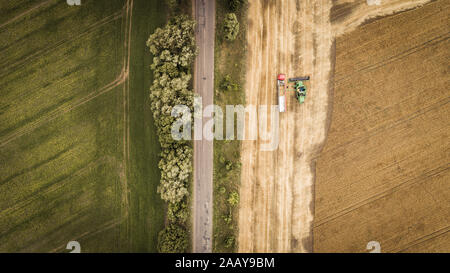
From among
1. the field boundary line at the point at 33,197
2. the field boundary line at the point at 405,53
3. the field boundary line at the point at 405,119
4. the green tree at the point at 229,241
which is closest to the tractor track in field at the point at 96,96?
the field boundary line at the point at 33,197

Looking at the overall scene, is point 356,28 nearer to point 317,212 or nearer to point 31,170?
point 317,212

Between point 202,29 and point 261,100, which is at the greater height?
point 202,29

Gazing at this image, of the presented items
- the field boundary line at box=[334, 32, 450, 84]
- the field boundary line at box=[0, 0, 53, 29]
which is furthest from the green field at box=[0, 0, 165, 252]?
the field boundary line at box=[334, 32, 450, 84]

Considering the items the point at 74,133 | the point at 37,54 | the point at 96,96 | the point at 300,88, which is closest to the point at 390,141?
the point at 300,88

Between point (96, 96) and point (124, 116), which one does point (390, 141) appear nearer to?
point (124, 116)

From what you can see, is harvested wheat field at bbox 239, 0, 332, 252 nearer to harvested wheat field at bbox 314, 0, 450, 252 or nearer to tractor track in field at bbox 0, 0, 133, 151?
harvested wheat field at bbox 314, 0, 450, 252

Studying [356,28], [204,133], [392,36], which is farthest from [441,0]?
[204,133]

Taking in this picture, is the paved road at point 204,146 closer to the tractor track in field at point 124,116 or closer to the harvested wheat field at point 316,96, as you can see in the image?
the harvested wheat field at point 316,96
